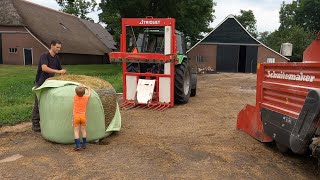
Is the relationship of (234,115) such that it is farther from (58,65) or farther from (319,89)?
(319,89)

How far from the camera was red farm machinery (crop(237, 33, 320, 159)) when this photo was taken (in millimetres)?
4312

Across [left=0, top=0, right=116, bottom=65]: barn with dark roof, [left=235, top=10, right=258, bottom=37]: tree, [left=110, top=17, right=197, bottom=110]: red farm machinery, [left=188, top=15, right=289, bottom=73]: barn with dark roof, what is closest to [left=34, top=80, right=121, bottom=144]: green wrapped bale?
[left=110, top=17, right=197, bottom=110]: red farm machinery

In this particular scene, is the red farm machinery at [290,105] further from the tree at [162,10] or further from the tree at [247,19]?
the tree at [247,19]

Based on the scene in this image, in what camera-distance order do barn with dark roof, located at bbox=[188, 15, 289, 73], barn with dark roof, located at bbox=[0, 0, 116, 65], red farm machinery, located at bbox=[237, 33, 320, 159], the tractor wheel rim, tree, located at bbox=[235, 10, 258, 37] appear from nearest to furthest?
red farm machinery, located at bbox=[237, 33, 320, 159] → the tractor wheel rim → barn with dark roof, located at bbox=[0, 0, 116, 65] → barn with dark roof, located at bbox=[188, 15, 289, 73] → tree, located at bbox=[235, 10, 258, 37]

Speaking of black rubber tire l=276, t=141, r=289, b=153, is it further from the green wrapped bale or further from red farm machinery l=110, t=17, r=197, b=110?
red farm machinery l=110, t=17, r=197, b=110

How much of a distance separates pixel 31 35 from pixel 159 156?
32254 millimetres

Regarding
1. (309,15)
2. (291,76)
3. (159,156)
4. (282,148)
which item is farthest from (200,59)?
(309,15)

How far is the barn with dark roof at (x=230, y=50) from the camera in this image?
3834 cm

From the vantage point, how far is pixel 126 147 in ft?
20.3

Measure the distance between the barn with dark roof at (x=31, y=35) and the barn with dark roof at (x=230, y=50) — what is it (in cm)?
1244

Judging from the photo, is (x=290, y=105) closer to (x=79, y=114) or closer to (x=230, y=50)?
(x=79, y=114)

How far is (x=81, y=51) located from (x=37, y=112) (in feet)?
110

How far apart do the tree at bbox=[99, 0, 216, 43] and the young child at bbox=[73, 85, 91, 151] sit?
22.5 metres

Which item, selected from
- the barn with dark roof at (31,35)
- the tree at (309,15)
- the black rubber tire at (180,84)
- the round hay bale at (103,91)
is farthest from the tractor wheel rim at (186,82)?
the tree at (309,15)
